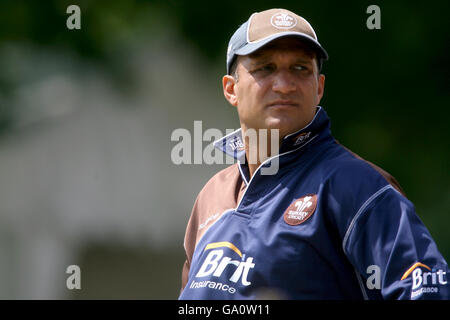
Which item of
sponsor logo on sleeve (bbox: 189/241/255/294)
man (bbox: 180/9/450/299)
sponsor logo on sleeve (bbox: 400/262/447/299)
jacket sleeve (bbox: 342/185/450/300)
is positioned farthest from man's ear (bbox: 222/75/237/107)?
sponsor logo on sleeve (bbox: 400/262/447/299)

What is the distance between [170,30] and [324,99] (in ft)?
4.81

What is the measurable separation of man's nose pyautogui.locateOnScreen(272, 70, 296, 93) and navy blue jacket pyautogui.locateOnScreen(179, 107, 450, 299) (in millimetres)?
153

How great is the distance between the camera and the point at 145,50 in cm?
600

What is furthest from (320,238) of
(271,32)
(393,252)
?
(271,32)

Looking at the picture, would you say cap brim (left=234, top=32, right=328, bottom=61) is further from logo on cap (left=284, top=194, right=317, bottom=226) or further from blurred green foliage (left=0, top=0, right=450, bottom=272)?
blurred green foliage (left=0, top=0, right=450, bottom=272)

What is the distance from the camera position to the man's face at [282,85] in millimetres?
2496

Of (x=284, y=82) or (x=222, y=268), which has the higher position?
(x=284, y=82)

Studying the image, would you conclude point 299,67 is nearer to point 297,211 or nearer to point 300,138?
point 300,138

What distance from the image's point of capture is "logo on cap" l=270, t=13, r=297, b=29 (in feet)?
8.25

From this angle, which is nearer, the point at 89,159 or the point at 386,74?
the point at 386,74

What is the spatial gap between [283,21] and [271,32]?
75mm

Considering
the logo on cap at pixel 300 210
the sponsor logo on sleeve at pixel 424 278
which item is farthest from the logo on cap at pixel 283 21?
the sponsor logo on sleeve at pixel 424 278

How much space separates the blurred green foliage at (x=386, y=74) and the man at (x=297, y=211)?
303 centimetres

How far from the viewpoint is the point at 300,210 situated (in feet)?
7.36
